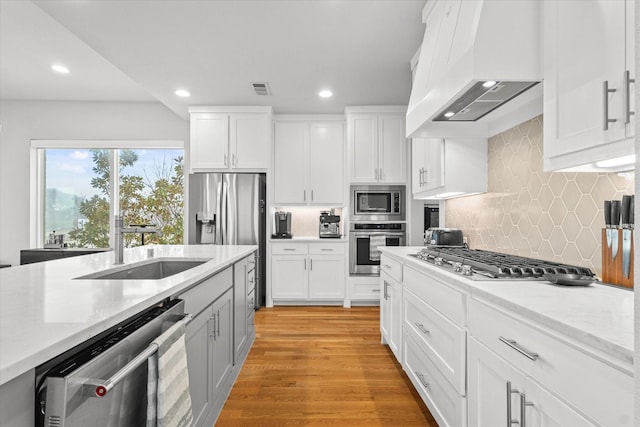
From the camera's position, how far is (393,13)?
8.53ft

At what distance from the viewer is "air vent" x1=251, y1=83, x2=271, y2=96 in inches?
158

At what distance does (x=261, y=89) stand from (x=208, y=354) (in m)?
3.19

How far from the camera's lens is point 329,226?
488 cm

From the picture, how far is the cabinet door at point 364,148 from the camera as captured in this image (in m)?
4.76

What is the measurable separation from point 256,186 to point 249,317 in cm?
192

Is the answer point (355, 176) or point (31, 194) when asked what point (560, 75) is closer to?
point (355, 176)

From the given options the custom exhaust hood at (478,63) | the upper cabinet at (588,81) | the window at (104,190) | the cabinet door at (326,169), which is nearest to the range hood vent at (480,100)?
the custom exhaust hood at (478,63)

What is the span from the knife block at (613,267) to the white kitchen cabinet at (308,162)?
3640mm

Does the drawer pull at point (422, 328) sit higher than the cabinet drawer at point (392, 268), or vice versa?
the cabinet drawer at point (392, 268)

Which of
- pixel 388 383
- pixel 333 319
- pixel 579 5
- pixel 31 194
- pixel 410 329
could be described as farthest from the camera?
pixel 31 194

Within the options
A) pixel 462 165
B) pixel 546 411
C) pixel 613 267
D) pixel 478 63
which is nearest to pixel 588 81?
pixel 478 63

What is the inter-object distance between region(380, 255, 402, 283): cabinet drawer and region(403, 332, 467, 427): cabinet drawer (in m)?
0.42

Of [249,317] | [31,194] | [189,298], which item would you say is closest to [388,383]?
[249,317]

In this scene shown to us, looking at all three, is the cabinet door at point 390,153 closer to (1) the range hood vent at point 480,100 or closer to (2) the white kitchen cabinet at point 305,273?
(2) the white kitchen cabinet at point 305,273
